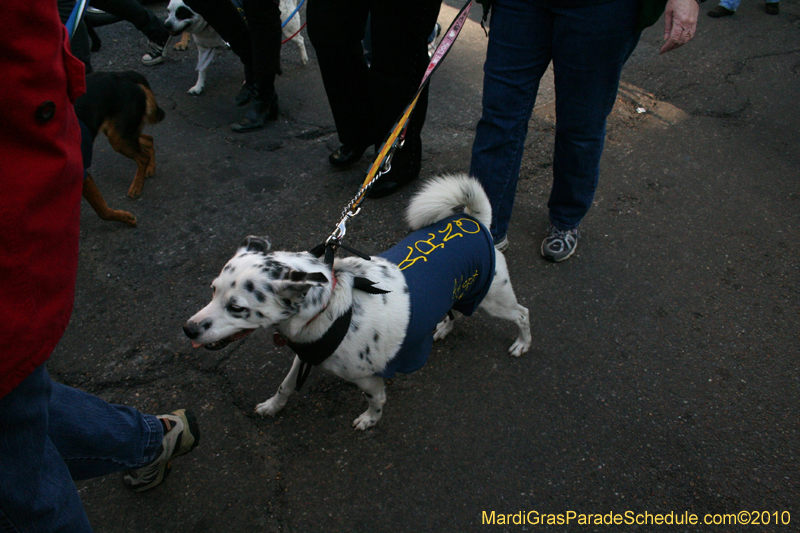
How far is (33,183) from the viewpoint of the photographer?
2.82 feet

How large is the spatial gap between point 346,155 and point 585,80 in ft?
6.04

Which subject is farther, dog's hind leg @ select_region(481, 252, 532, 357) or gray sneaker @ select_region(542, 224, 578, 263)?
gray sneaker @ select_region(542, 224, 578, 263)

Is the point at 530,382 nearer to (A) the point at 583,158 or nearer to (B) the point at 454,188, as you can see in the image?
(B) the point at 454,188

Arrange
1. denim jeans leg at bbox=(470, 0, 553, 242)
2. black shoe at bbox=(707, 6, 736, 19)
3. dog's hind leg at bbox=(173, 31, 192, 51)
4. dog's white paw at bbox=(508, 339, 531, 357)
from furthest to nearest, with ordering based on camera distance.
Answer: black shoe at bbox=(707, 6, 736, 19) < dog's hind leg at bbox=(173, 31, 192, 51) < dog's white paw at bbox=(508, 339, 531, 357) < denim jeans leg at bbox=(470, 0, 553, 242)

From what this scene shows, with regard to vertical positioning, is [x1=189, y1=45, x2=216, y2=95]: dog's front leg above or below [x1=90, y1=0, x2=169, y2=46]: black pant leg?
below

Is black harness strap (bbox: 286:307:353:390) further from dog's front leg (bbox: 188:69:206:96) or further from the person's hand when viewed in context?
dog's front leg (bbox: 188:69:206:96)

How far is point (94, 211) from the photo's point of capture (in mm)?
3148

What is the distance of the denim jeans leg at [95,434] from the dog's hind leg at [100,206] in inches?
73.3

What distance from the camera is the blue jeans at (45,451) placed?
0.94 meters

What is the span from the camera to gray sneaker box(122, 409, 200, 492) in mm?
1678

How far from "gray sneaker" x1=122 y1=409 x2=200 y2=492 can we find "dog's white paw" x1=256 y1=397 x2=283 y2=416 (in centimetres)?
28

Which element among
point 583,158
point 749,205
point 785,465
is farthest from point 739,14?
point 785,465

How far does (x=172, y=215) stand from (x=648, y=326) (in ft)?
9.97

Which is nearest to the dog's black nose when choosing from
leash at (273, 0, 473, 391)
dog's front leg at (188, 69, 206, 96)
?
leash at (273, 0, 473, 391)
